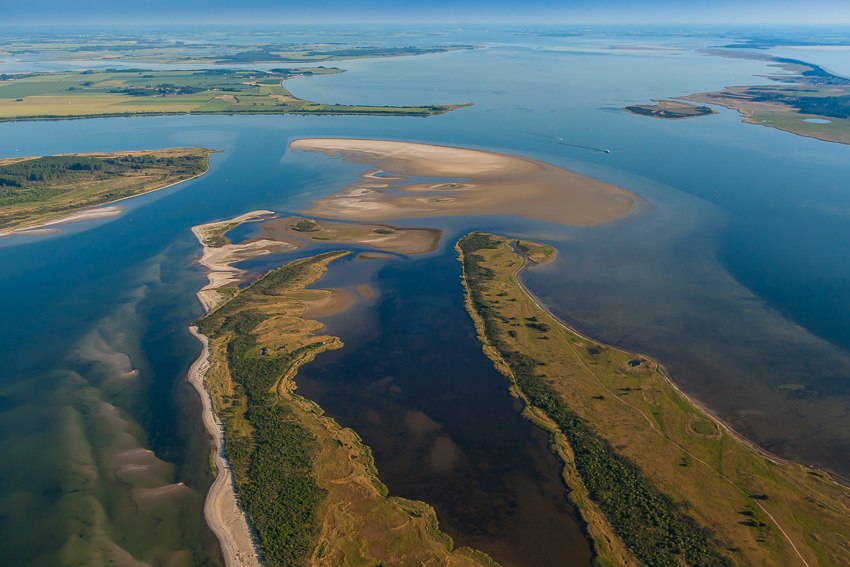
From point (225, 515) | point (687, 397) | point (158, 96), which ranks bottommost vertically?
point (225, 515)

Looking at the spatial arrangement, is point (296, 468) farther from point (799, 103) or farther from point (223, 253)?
point (799, 103)

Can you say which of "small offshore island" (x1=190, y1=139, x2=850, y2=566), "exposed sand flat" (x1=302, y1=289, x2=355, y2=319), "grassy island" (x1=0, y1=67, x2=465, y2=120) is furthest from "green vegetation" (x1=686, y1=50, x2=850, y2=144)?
"exposed sand flat" (x1=302, y1=289, x2=355, y2=319)

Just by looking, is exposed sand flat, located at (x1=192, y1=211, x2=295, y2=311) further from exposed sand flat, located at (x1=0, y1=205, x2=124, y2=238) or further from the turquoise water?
exposed sand flat, located at (x1=0, y1=205, x2=124, y2=238)

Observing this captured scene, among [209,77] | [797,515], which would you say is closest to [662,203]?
[797,515]

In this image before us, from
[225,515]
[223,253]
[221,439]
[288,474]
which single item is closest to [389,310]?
[221,439]

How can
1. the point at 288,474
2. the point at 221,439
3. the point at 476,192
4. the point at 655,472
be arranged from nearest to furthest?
1. the point at 655,472
2. the point at 288,474
3. the point at 221,439
4. the point at 476,192

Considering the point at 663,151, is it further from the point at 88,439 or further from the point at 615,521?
the point at 88,439
